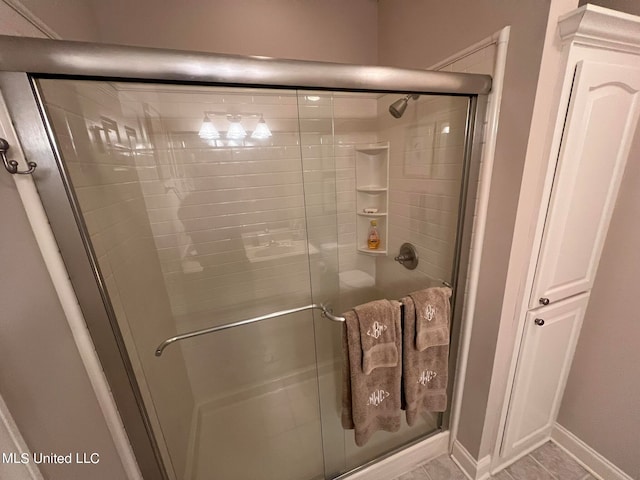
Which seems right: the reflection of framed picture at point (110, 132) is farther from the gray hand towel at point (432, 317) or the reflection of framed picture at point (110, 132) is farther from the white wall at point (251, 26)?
the gray hand towel at point (432, 317)

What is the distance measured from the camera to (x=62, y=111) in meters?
0.65

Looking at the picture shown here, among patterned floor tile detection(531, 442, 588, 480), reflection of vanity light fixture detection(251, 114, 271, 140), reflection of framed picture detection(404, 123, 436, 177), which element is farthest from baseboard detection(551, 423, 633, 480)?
reflection of vanity light fixture detection(251, 114, 271, 140)

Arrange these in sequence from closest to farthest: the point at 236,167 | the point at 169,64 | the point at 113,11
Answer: the point at 169,64 → the point at 113,11 → the point at 236,167

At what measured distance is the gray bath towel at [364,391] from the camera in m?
0.91

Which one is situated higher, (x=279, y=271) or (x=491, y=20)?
(x=491, y=20)

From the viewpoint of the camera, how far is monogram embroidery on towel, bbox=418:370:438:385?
1054mm

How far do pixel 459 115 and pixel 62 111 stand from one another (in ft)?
4.42

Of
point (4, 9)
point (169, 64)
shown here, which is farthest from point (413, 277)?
point (4, 9)

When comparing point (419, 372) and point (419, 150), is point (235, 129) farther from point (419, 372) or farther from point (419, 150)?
point (419, 372)

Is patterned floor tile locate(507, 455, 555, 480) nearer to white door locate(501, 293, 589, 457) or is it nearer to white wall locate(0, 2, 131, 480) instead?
white door locate(501, 293, 589, 457)

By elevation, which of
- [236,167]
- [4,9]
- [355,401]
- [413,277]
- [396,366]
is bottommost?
[355,401]

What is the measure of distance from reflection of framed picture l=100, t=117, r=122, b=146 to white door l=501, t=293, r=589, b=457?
6.10 feet

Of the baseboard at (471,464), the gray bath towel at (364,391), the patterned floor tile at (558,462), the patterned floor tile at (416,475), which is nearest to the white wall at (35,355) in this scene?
the gray bath towel at (364,391)

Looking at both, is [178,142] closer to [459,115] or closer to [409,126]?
[409,126]
